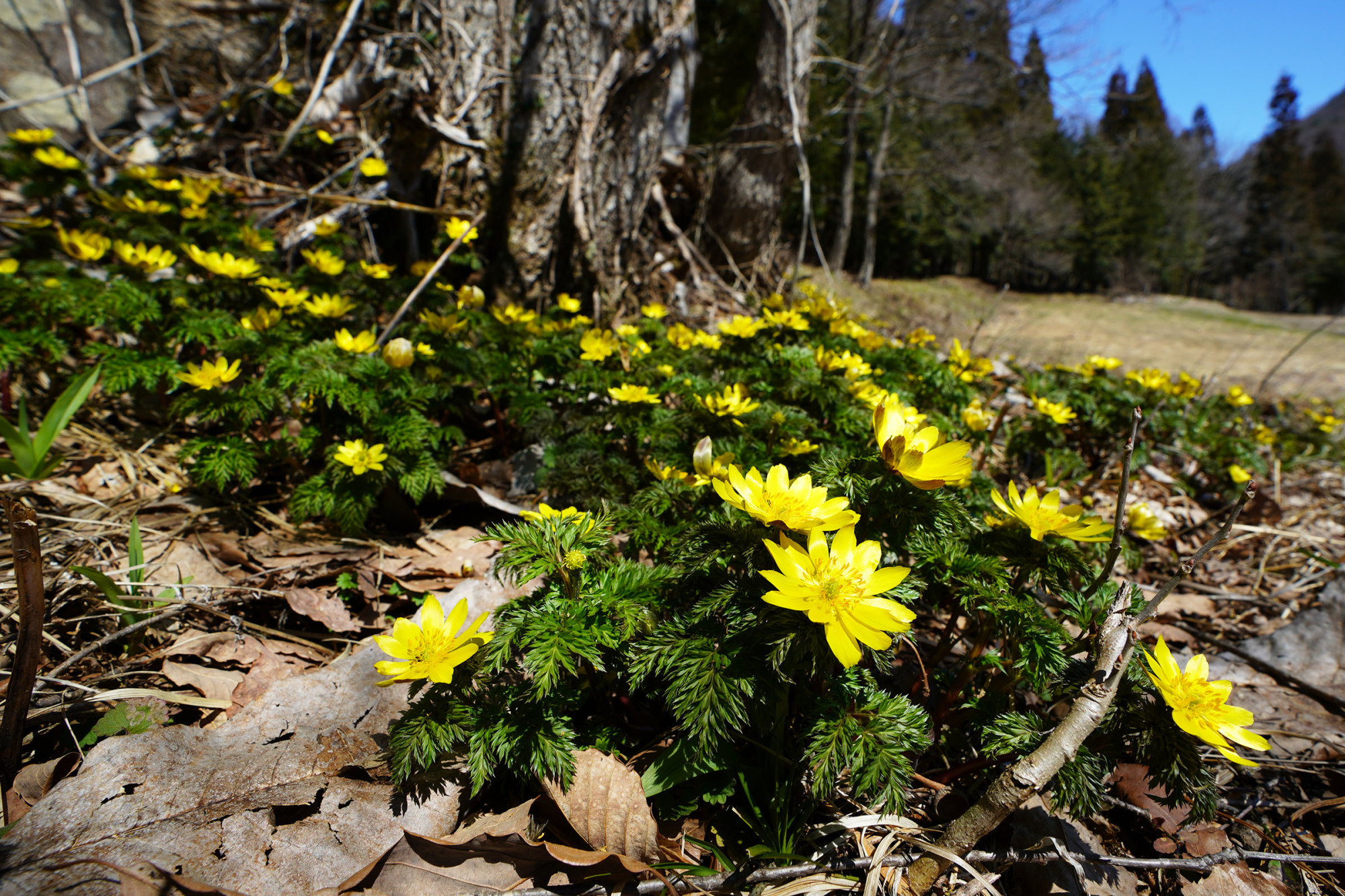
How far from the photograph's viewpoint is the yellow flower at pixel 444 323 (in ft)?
9.00

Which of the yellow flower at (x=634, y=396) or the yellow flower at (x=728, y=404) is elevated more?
the yellow flower at (x=728, y=404)

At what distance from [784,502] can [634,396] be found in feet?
3.56

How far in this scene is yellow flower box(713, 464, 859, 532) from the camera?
4.08ft

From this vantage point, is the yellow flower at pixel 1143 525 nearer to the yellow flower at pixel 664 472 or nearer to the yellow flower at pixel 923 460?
the yellow flower at pixel 923 460

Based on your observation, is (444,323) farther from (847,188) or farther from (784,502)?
(847,188)

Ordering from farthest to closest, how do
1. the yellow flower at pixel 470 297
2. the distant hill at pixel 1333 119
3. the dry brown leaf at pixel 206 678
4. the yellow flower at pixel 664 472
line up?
the distant hill at pixel 1333 119 → the yellow flower at pixel 470 297 → the yellow flower at pixel 664 472 → the dry brown leaf at pixel 206 678

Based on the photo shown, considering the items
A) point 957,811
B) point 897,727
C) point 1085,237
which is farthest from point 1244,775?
point 1085,237

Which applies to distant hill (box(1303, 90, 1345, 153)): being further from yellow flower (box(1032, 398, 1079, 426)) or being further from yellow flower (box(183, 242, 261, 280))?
yellow flower (box(183, 242, 261, 280))

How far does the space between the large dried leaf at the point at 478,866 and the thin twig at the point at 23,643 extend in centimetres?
81

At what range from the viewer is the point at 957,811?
1548mm

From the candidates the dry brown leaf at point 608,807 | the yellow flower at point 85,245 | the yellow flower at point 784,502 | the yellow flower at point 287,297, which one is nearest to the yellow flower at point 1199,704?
the yellow flower at point 784,502

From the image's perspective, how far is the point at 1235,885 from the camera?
4.71 feet

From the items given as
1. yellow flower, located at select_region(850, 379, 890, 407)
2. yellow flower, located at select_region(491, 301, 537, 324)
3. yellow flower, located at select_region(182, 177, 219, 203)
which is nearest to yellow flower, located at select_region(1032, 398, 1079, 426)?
yellow flower, located at select_region(850, 379, 890, 407)

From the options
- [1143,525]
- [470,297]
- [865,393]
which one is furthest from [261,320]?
[1143,525]
